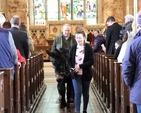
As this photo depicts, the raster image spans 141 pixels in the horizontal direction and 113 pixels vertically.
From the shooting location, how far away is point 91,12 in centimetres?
1797

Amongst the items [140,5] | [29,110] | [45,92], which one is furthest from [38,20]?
[29,110]

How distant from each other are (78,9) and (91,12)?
69 cm

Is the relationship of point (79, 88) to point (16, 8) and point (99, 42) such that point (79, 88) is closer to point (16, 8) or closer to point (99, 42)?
point (99, 42)

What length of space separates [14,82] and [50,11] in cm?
1315

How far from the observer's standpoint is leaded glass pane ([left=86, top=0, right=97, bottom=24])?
58.7 feet

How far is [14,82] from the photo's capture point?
5.18m

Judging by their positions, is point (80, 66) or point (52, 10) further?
point (52, 10)

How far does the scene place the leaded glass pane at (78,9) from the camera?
17.9 meters

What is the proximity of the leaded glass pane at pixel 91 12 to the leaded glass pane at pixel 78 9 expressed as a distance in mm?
307

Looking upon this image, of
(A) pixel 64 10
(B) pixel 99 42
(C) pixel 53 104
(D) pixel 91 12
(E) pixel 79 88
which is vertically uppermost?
(A) pixel 64 10

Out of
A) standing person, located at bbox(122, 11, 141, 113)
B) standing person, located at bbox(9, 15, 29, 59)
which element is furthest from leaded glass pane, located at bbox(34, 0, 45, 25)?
standing person, located at bbox(122, 11, 141, 113)

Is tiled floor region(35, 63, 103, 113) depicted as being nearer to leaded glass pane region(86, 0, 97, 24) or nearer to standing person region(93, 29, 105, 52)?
standing person region(93, 29, 105, 52)

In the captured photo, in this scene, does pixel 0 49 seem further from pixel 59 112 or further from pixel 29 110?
pixel 59 112

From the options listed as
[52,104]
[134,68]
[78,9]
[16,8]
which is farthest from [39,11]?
[134,68]
